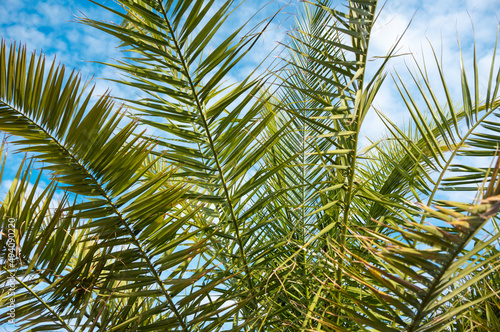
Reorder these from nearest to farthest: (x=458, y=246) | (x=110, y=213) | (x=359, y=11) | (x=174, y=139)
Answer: (x=458, y=246), (x=359, y=11), (x=110, y=213), (x=174, y=139)

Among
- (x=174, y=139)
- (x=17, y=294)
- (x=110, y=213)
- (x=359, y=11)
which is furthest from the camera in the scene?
(x=174, y=139)

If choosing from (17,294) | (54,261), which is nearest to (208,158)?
(54,261)

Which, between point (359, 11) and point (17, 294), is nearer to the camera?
point (359, 11)

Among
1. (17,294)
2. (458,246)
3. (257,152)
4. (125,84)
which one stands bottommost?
(458,246)

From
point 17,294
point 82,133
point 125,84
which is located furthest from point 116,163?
point 17,294

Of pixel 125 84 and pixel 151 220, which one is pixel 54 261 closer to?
pixel 151 220

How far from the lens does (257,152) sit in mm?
1215

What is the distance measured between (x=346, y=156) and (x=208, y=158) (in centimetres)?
47

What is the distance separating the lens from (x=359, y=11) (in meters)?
1.03

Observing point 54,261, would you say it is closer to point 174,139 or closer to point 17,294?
point 17,294

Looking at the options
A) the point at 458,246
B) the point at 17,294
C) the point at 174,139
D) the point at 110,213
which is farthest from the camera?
the point at 174,139

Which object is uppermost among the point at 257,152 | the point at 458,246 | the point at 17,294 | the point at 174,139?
the point at 174,139

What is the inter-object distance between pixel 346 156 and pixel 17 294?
1193mm

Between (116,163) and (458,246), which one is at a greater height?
(116,163)
